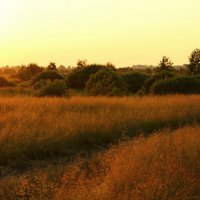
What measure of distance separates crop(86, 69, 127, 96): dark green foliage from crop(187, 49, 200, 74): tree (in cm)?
1998

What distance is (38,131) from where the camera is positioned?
47.1ft

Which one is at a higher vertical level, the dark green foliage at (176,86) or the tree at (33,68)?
the tree at (33,68)

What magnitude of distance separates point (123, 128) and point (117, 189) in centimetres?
848

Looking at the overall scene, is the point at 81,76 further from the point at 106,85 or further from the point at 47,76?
the point at 106,85

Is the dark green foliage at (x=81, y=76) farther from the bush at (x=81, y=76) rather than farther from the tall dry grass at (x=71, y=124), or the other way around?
the tall dry grass at (x=71, y=124)

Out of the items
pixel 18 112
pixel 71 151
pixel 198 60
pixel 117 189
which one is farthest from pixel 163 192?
pixel 198 60

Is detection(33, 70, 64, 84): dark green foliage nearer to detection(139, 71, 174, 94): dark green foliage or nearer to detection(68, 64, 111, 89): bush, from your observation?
detection(68, 64, 111, 89): bush

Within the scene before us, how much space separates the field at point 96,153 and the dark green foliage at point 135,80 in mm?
24157

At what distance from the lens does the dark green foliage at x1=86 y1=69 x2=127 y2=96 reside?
36.3 m

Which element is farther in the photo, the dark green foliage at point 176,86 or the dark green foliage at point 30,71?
the dark green foliage at point 30,71

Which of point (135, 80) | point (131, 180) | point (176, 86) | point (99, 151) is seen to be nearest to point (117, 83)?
point (176, 86)

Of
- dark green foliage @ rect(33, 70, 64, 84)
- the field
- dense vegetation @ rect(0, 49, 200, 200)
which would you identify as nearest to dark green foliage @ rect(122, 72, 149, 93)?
dark green foliage @ rect(33, 70, 64, 84)

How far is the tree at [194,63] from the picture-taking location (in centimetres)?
5859

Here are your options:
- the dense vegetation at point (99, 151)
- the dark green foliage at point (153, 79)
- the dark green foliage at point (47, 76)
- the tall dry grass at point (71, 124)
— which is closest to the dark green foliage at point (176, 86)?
the dark green foliage at point (153, 79)
